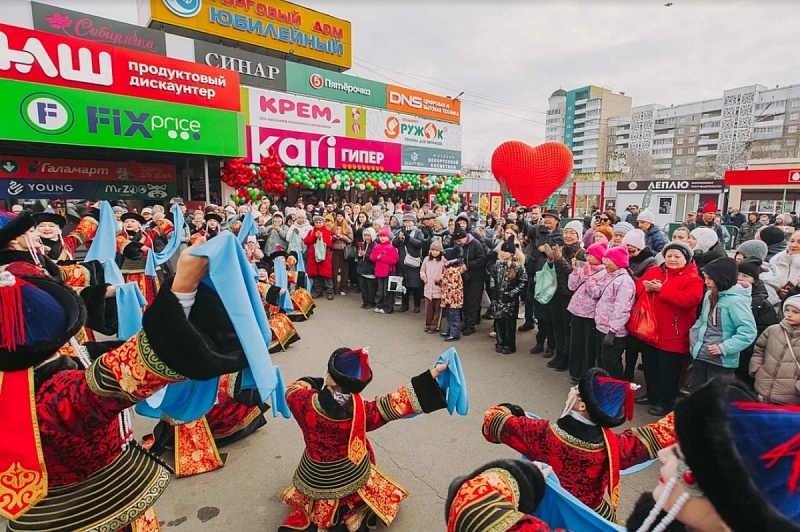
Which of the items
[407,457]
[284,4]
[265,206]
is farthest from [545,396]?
[284,4]

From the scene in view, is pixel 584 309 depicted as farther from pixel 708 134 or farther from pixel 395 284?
pixel 708 134

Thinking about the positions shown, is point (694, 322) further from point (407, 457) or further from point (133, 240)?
point (133, 240)

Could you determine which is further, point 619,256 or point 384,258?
point 384,258

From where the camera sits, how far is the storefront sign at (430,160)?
2103 centimetres

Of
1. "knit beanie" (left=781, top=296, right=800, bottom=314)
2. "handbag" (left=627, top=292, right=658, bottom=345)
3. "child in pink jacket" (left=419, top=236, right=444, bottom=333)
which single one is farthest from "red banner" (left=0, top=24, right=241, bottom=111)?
"knit beanie" (left=781, top=296, right=800, bottom=314)

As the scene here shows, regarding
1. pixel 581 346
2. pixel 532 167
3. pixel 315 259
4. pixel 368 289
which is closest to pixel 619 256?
pixel 581 346

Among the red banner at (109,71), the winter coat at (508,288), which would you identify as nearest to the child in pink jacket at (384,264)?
the winter coat at (508,288)

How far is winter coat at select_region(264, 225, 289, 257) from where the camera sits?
28.7 ft

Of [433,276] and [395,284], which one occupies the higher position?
[433,276]

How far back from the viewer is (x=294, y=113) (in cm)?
1719

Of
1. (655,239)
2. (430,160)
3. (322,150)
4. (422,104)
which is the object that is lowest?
(655,239)

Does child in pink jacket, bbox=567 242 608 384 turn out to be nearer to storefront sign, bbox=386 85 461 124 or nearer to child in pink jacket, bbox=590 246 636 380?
child in pink jacket, bbox=590 246 636 380

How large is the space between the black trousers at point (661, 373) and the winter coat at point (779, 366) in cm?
87

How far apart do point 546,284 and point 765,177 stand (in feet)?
80.0
